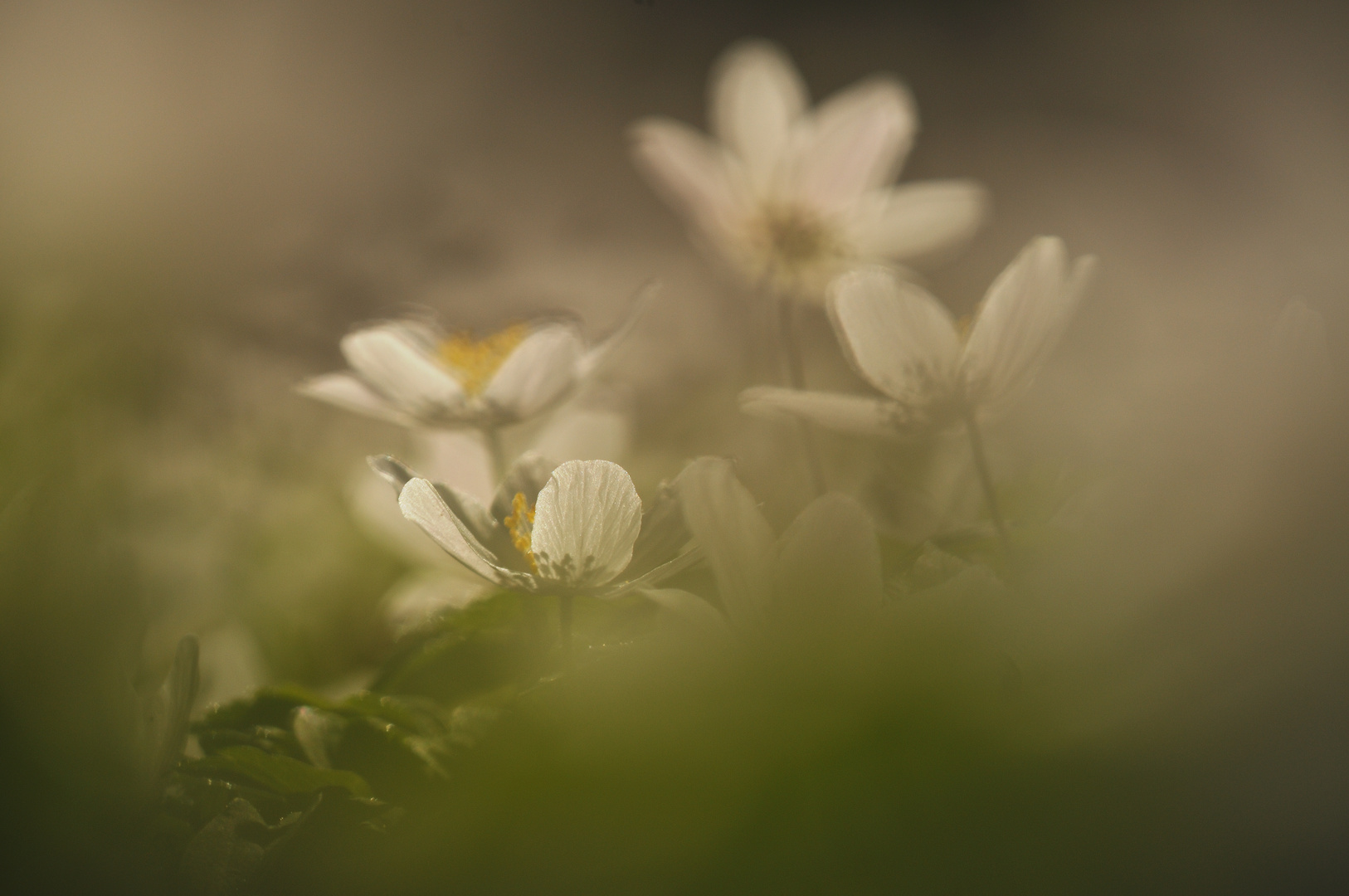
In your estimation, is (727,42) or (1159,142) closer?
(1159,142)

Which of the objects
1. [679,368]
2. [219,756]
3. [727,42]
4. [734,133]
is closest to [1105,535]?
[219,756]

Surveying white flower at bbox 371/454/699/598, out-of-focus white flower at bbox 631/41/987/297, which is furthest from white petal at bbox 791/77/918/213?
white flower at bbox 371/454/699/598

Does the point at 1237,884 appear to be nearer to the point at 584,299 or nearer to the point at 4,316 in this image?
the point at 4,316

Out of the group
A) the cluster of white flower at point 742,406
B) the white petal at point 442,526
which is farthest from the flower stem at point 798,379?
the white petal at point 442,526

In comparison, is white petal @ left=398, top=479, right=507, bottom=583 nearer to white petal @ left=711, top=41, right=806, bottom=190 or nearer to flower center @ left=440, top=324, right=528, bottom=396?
flower center @ left=440, top=324, right=528, bottom=396

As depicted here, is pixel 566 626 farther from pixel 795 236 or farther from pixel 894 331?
pixel 795 236

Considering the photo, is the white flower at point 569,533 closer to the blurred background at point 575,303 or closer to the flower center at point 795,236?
the blurred background at point 575,303
